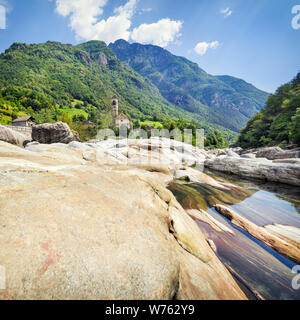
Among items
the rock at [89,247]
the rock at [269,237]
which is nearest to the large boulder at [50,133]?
the rock at [89,247]

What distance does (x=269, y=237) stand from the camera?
546cm

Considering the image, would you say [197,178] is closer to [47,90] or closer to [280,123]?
[280,123]

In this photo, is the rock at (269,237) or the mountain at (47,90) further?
the mountain at (47,90)

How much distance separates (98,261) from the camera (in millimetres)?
1969

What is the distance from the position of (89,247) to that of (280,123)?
1637 inches

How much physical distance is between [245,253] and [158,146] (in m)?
16.6

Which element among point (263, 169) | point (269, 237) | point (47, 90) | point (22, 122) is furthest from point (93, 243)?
point (47, 90)

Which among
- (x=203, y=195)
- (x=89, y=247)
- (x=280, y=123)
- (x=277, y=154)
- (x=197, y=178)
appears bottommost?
(x=203, y=195)

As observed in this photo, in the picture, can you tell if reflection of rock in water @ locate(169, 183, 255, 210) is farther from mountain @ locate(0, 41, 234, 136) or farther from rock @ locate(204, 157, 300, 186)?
mountain @ locate(0, 41, 234, 136)

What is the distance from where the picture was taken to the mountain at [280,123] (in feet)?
78.0

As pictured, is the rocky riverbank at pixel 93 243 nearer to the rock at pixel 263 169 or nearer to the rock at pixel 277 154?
the rock at pixel 263 169

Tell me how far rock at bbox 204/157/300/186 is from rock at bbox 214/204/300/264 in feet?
32.4

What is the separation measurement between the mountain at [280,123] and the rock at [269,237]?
23.7 m
